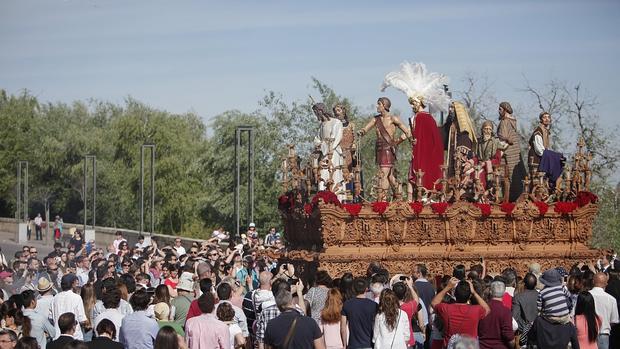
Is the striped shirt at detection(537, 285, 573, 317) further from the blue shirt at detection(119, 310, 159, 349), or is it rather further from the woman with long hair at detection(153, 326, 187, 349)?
the woman with long hair at detection(153, 326, 187, 349)

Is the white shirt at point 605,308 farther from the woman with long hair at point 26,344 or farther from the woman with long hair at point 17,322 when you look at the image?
the woman with long hair at point 26,344

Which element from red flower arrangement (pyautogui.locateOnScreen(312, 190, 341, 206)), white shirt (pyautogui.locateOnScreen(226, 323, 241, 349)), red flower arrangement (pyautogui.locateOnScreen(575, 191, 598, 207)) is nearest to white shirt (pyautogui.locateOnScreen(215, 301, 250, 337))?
white shirt (pyautogui.locateOnScreen(226, 323, 241, 349))

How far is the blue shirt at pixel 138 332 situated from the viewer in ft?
44.6

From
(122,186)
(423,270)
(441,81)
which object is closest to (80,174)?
(122,186)

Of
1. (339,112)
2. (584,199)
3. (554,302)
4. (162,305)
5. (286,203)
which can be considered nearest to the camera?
(554,302)

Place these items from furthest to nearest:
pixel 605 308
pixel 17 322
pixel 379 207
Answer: pixel 379 207 → pixel 605 308 → pixel 17 322

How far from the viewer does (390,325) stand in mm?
14039

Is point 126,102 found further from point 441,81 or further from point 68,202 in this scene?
point 441,81

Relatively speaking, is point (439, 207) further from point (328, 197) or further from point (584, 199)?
point (584, 199)

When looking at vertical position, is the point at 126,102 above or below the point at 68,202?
above

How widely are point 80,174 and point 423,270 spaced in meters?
73.7

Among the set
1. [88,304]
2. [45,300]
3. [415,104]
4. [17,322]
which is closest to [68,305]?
[88,304]

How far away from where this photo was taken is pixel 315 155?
86.3 ft

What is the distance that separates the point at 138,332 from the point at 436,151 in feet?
47.2
